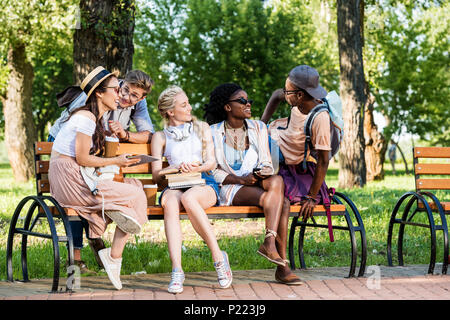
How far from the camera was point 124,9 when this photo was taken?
903cm

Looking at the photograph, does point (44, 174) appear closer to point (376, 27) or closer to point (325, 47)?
point (376, 27)

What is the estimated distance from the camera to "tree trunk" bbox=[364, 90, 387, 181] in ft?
70.4

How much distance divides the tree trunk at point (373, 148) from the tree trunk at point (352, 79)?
6.13 meters

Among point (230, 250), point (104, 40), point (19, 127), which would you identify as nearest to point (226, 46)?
point (19, 127)

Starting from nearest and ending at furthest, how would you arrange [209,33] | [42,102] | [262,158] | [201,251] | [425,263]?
1. [262,158]
2. [425,263]
3. [201,251]
4. [209,33]
5. [42,102]

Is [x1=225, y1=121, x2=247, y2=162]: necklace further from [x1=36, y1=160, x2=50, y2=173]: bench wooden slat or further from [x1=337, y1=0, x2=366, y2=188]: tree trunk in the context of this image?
[x1=337, y1=0, x2=366, y2=188]: tree trunk

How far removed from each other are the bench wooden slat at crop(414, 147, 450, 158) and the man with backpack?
136 cm

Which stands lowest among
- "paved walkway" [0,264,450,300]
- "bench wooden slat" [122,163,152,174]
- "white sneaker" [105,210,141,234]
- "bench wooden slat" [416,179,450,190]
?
"paved walkway" [0,264,450,300]

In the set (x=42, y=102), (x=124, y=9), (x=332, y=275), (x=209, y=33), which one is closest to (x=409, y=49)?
(x=209, y=33)

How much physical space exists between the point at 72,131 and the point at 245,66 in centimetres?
2451

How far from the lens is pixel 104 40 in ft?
29.4

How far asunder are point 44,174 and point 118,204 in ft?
3.48

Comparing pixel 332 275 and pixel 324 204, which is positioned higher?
pixel 324 204

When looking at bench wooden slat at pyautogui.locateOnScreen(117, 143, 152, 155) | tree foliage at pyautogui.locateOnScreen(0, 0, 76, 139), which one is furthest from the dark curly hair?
tree foliage at pyautogui.locateOnScreen(0, 0, 76, 139)
